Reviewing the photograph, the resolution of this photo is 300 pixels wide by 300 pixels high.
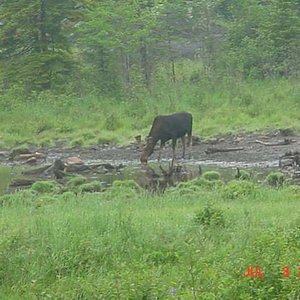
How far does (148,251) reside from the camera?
8.97m

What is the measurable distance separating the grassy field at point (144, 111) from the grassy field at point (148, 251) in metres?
16.5

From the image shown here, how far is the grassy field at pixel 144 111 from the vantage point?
28.7m

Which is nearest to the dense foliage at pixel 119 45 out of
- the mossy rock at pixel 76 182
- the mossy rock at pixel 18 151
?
the mossy rock at pixel 18 151

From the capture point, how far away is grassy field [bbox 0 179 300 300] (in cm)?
A: 704

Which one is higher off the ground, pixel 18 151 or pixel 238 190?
pixel 238 190

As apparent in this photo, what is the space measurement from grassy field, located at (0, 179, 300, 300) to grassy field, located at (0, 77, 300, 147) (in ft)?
54.1

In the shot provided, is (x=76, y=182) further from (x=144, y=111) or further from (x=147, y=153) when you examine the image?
(x=144, y=111)

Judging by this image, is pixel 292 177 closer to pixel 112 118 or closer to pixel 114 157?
pixel 114 157

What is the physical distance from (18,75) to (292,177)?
69.4ft

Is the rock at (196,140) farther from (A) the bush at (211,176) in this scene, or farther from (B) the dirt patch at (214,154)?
(A) the bush at (211,176)

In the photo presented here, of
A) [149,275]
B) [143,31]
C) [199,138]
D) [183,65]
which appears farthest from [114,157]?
[149,275]

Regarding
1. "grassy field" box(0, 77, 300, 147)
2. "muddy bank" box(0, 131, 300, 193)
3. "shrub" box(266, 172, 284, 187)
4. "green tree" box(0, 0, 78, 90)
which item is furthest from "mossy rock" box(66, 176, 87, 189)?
"green tree" box(0, 0, 78, 90)

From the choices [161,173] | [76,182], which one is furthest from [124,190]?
[161,173]

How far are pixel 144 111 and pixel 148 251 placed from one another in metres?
22.8
